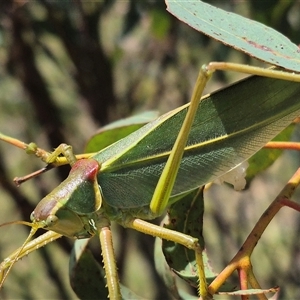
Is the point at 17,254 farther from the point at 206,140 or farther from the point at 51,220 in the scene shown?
the point at 206,140

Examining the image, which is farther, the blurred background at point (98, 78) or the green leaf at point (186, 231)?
the blurred background at point (98, 78)

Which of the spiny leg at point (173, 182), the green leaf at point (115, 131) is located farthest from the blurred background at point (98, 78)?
the spiny leg at point (173, 182)

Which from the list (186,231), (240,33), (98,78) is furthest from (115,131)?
(98,78)

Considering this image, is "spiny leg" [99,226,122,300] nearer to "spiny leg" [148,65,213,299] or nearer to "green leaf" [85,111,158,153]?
"spiny leg" [148,65,213,299]

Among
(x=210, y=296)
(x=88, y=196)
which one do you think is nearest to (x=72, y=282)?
(x=88, y=196)

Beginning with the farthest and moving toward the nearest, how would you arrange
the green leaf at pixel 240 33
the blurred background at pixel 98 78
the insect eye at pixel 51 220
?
1. the blurred background at pixel 98 78
2. the insect eye at pixel 51 220
3. the green leaf at pixel 240 33

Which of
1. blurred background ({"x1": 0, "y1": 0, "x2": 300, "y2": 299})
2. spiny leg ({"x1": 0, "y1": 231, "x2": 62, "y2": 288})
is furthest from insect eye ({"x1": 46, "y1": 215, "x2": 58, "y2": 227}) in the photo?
blurred background ({"x1": 0, "y1": 0, "x2": 300, "y2": 299})

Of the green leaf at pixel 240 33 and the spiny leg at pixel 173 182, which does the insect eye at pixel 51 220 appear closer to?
the spiny leg at pixel 173 182
